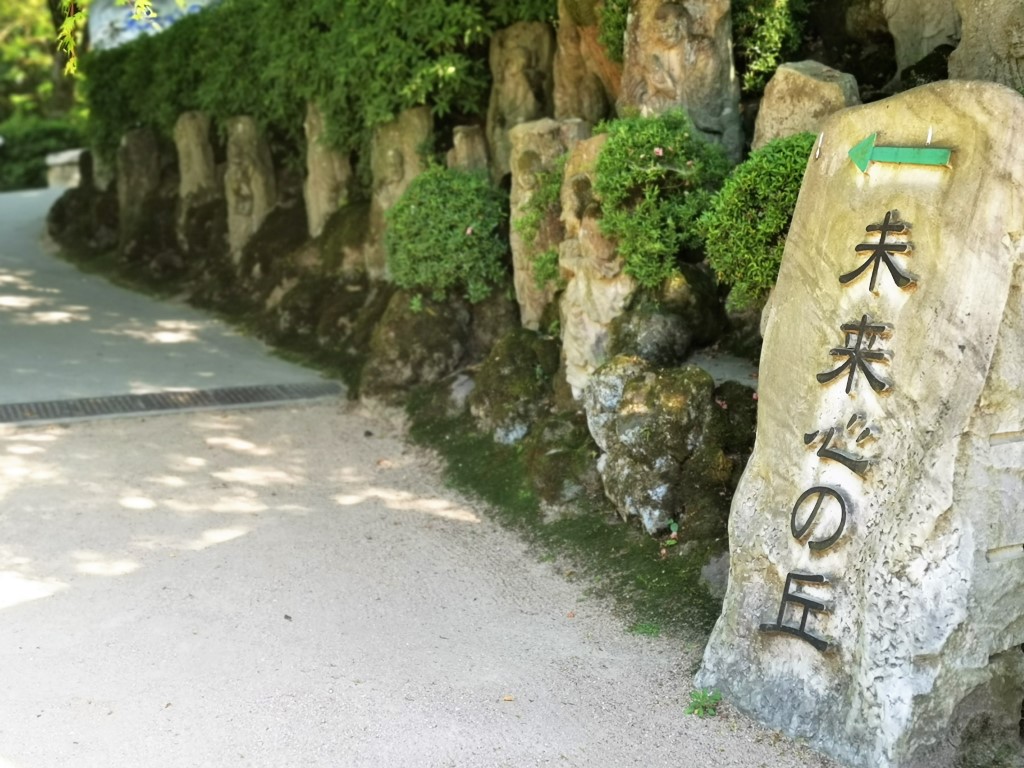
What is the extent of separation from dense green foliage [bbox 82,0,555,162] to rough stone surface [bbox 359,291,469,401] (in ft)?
7.15

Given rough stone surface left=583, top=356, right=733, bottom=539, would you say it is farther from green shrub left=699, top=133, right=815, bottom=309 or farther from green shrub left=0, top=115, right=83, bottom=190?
green shrub left=0, top=115, right=83, bottom=190

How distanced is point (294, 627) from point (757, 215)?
3663 mm

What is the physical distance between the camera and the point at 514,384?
9.38 meters

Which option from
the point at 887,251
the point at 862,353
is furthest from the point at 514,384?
the point at 887,251

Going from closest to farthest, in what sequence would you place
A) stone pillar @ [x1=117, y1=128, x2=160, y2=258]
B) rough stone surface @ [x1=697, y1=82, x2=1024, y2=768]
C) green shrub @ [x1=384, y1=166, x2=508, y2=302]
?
rough stone surface @ [x1=697, y1=82, x2=1024, y2=768], green shrub @ [x1=384, y1=166, x2=508, y2=302], stone pillar @ [x1=117, y1=128, x2=160, y2=258]

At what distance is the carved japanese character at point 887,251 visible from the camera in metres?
5.21

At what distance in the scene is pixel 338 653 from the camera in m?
6.50

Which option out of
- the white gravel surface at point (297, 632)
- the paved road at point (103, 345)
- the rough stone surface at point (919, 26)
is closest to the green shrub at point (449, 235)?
the white gravel surface at point (297, 632)

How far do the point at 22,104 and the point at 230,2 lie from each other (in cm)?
1768

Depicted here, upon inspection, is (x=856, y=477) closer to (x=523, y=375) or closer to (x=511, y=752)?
(x=511, y=752)

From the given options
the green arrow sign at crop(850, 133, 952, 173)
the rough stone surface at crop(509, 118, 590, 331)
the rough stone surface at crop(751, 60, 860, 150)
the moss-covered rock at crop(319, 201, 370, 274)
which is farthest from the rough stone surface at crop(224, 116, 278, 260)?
the green arrow sign at crop(850, 133, 952, 173)

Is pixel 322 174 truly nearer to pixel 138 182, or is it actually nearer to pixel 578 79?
pixel 578 79

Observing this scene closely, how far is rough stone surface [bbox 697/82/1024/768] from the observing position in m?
5.02

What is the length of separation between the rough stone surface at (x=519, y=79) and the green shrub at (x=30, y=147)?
19.5m
